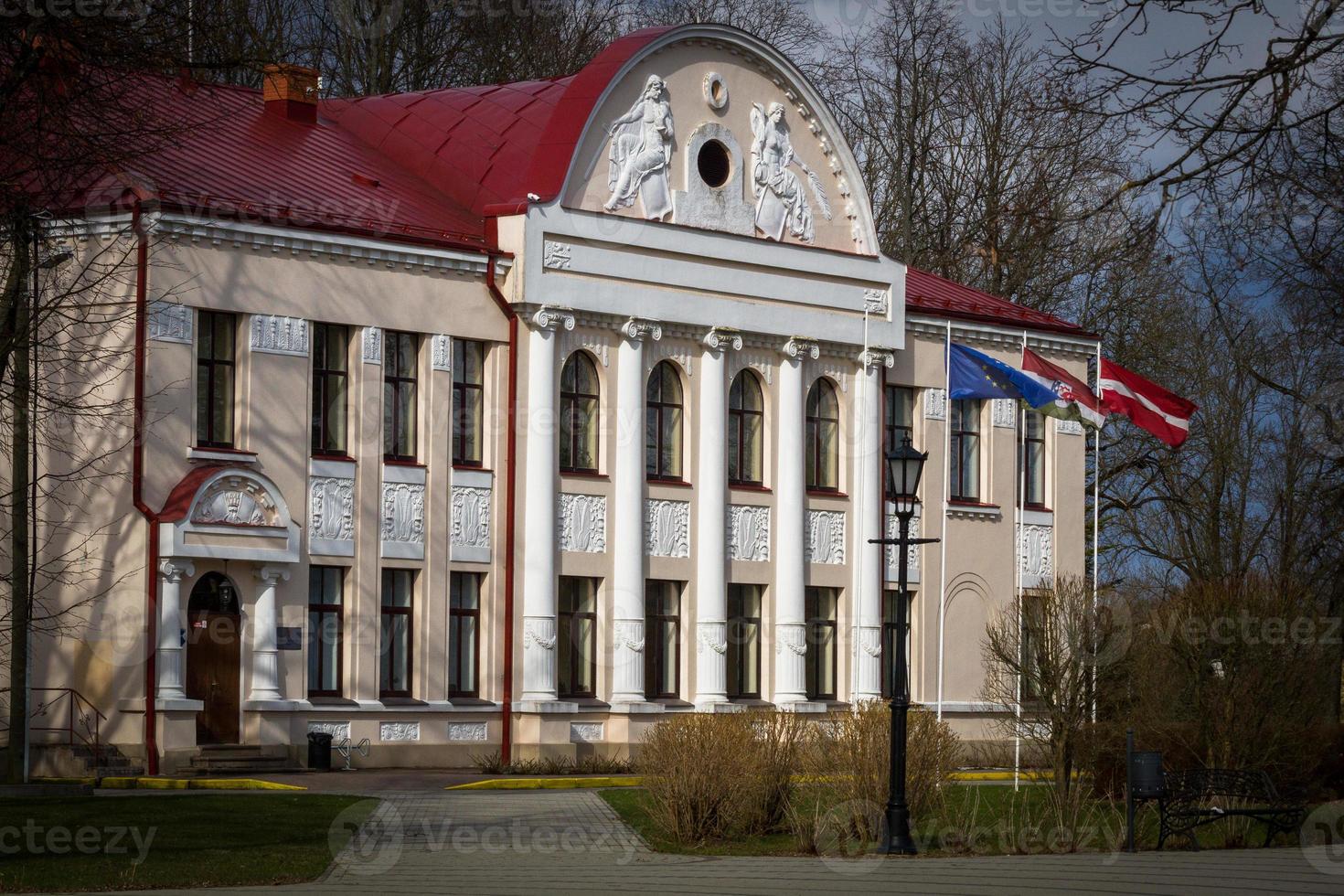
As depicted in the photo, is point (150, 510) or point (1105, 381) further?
point (1105, 381)

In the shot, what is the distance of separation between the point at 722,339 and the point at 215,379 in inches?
370

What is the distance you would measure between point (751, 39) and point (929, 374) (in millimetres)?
7336

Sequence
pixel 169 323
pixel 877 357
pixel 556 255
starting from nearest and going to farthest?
pixel 169 323 → pixel 556 255 → pixel 877 357

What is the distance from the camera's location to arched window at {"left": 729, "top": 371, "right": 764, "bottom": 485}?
122 ft

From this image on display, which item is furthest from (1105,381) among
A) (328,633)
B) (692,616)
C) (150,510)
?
(150,510)

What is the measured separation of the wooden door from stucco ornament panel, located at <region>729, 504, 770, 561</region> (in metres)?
9.54

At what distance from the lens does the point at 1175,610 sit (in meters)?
25.6

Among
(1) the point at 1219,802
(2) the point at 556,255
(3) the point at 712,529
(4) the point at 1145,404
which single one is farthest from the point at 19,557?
(4) the point at 1145,404

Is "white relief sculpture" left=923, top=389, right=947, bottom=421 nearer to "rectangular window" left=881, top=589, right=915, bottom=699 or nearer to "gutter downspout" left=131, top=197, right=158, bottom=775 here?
"rectangular window" left=881, top=589, right=915, bottom=699

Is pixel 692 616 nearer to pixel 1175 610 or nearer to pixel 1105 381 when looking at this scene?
pixel 1105 381

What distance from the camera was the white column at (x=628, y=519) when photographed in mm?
34844

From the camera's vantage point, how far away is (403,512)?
108ft

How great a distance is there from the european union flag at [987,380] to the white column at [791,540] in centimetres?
274

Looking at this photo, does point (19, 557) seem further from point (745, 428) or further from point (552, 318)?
point (745, 428)
